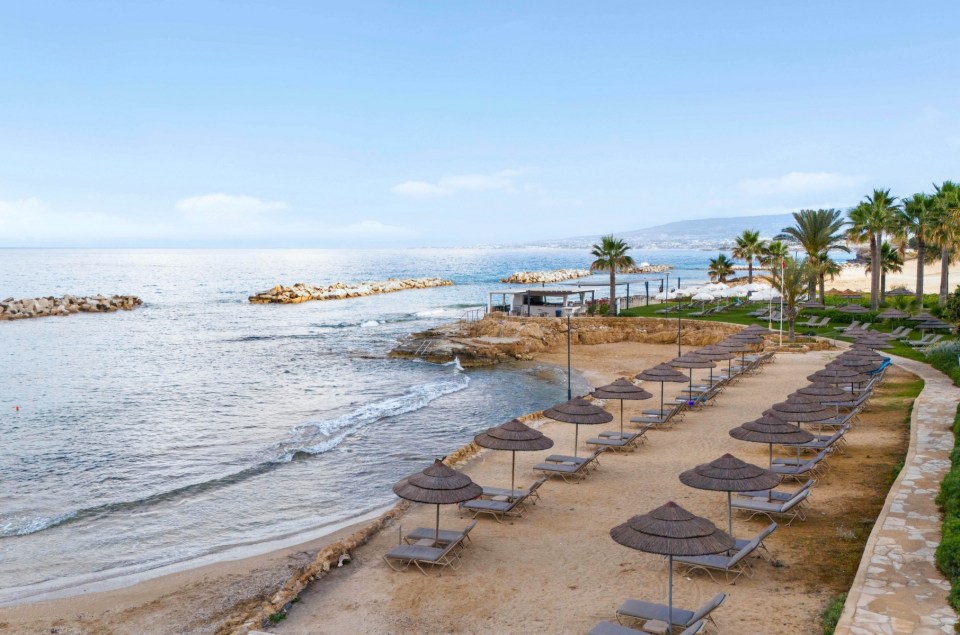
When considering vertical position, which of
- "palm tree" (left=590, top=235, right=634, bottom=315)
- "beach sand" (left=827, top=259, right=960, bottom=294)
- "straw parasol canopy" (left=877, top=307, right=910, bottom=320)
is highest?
"palm tree" (left=590, top=235, right=634, bottom=315)

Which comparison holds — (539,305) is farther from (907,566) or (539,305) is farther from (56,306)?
(56,306)

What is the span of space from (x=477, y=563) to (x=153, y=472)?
40.7ft

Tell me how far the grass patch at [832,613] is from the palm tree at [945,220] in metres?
34.3

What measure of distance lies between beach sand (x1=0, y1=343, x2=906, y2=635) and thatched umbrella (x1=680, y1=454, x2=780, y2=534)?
4.22 ft

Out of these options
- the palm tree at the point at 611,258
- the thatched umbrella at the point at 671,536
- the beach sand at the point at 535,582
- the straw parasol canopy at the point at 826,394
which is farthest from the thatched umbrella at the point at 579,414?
the palm tree at the point at 611,258

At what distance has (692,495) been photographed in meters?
16.1

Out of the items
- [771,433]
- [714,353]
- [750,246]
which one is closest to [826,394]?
[771,433]

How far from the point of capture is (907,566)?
34.1 feet

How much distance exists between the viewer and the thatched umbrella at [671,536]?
9586mm

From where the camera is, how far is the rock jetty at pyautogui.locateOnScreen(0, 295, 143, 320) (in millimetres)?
71250

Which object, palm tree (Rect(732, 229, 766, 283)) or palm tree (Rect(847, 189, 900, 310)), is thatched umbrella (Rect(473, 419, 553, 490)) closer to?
palm tree (Rect(847, 189, 900, 310))

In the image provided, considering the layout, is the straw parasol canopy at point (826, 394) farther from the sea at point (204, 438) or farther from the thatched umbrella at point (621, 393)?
the sea at point (204, 438)

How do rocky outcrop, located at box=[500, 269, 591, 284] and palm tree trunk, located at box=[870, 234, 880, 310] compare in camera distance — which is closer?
palm tree trunk, located at box=[870, 234, 880, 310]

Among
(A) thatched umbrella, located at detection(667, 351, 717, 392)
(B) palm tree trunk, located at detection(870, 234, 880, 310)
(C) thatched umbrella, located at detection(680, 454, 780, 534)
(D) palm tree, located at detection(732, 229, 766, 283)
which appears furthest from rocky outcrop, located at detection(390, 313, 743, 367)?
(C) thatched umbrella, located at detection(680, 454, 780, 534)
